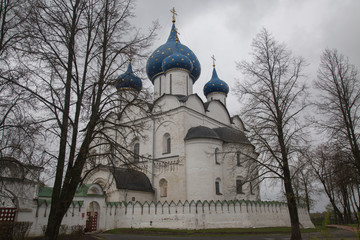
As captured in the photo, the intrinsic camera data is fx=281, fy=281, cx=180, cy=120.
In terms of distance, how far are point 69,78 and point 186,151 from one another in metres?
10.8

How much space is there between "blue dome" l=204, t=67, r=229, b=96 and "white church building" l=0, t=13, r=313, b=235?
2757mm

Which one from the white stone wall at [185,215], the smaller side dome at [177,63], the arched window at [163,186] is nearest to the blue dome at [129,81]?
the white stone wall at [185,215]

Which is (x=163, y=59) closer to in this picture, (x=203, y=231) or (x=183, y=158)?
(x=183, y=158)

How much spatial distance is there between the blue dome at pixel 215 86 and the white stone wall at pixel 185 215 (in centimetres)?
1238

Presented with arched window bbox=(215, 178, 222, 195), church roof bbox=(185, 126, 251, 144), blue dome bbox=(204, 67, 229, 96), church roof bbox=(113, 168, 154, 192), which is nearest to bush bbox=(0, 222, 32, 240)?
church roof bbox=(113, 168, 154, 192)

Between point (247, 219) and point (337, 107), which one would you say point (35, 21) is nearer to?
point (337, 107)

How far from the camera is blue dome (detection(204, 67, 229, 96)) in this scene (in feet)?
85.7

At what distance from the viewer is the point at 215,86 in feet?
85.6

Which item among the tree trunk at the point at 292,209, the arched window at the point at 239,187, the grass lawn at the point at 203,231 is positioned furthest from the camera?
the grass lawn at the point at 203,231

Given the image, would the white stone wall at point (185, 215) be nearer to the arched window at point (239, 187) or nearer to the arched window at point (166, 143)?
the arched window at point (239, 187)

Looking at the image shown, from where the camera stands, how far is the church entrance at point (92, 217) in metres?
15.0

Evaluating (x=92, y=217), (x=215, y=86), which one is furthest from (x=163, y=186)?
(x=215, y=86)

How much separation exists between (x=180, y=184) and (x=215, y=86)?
1147 cm

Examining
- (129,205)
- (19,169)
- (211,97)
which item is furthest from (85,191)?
(211,97)
